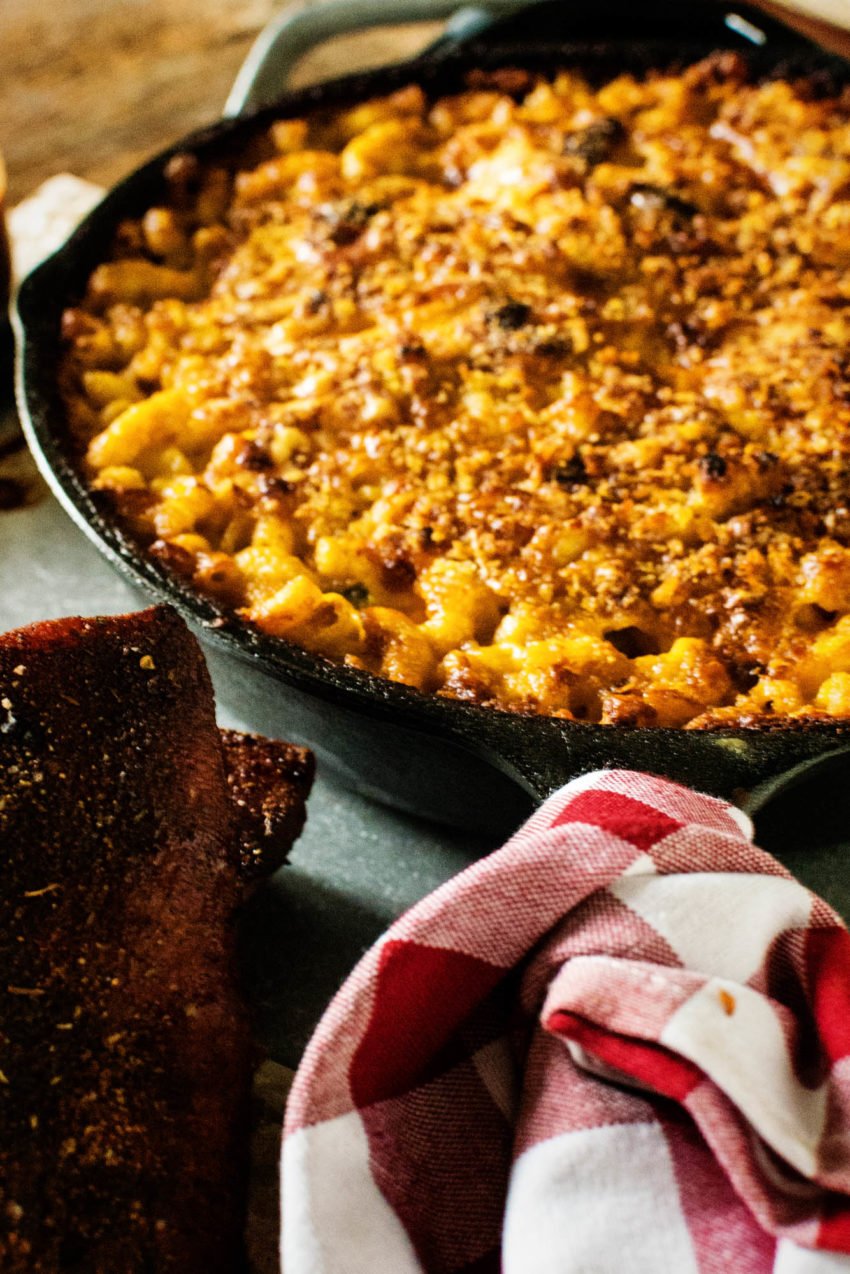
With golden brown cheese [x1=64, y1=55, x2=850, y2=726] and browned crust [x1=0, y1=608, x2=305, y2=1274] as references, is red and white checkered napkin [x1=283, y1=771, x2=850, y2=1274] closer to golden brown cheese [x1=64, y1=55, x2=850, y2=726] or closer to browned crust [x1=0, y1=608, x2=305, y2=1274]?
browned crust [x1=0, y1=608, x2=305, y2=1274]

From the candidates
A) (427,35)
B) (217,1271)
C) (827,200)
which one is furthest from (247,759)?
→ (427,35)

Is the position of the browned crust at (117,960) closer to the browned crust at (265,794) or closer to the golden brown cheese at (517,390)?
the browned crust at (265,794)

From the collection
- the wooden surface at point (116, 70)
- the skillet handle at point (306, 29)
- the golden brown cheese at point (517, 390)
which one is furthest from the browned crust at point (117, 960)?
the wooden surface at point (116, 70)

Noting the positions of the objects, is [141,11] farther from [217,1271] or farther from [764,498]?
[217,1271]

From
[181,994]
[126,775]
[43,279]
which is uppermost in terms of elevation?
[43,279]

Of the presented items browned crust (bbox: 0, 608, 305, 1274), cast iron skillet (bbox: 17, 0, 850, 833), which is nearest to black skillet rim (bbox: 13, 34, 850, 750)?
cast iron skillet (bbox: 17, 0, 850, 833)

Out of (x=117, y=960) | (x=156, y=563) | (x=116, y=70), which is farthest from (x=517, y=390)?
(x=116, y=70)
